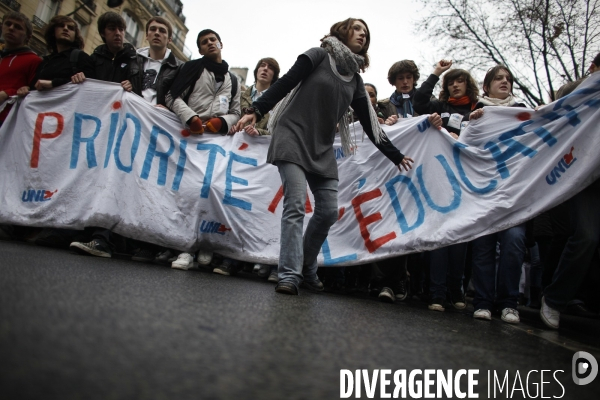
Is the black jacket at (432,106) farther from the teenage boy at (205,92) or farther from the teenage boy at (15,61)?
the teenage boy at (15,61)

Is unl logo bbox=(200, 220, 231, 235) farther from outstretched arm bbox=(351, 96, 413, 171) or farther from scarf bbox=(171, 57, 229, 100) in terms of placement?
outstretched arm bbox=(351, 96, 413, 171)

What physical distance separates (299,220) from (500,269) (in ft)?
4.79

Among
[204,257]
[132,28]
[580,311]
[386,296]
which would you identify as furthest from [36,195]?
[132,28]

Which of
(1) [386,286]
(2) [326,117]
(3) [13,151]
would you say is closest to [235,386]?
(2) [326,117]

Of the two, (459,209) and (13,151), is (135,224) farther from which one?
(459,209)

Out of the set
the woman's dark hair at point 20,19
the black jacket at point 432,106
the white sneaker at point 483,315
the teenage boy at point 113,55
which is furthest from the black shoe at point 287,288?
the woman's dark hair at point 20,19

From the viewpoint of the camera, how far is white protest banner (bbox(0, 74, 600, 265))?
121 inches

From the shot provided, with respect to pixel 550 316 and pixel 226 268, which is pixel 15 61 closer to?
pixel 226 268

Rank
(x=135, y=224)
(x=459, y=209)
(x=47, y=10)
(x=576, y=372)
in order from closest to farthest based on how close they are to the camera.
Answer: (x=576, y=372) < (x=459, y=209) < (x=135, y=224) < (x=47, y=10)

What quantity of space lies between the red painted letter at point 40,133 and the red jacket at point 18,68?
610 mm

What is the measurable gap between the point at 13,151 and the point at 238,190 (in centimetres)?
230

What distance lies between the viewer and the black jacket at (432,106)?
148 inches

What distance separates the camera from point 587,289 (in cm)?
365

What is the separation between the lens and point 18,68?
4.39 meters
